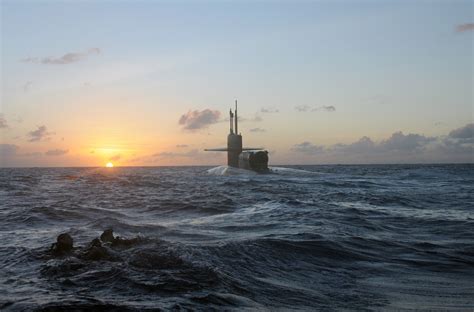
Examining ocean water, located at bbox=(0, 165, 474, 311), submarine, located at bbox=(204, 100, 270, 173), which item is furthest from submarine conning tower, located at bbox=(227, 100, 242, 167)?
ocean water, located at bbox=(0, 165, 474, 311)

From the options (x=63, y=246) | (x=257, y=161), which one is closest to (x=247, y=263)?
(x=63, y=246)

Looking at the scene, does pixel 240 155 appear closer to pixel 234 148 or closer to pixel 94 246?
pixel 234 148

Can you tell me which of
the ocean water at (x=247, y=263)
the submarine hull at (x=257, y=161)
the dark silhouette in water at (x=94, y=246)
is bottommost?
the ocean water at (x=247, y=263)

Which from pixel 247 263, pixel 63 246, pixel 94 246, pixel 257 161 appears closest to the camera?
pixel 247 263

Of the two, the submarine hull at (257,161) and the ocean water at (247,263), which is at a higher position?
the submarine hull at (257,161)

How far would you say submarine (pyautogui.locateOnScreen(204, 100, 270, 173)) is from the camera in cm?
7625

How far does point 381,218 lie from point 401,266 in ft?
32.4

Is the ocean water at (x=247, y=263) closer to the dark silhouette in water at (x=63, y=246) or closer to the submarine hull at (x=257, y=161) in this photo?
the dark silhouette in water at (x=63, y=246)

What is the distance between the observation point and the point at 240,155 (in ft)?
277

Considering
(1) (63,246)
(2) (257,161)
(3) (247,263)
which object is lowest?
(3) (247,263)

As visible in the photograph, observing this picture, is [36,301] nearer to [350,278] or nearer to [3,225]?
[350,278]

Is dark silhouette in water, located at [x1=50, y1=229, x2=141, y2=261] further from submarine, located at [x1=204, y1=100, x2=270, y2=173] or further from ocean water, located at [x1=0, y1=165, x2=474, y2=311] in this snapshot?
submarine, located at [x1=204, y1=100, x2=270, y2=173]

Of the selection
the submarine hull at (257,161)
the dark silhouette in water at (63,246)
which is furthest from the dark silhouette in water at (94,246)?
the submarine hull at (257,161)

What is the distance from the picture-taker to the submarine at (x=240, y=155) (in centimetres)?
7625
